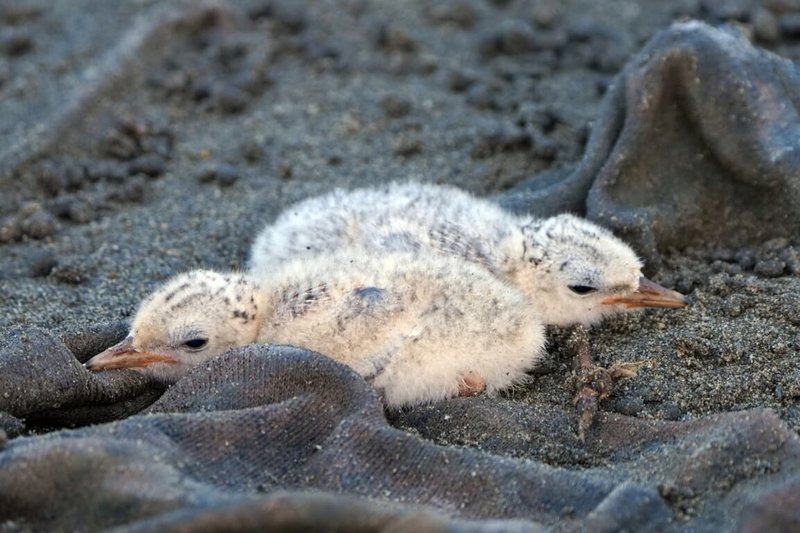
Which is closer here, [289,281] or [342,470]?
[342,470]

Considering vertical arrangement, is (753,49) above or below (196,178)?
above

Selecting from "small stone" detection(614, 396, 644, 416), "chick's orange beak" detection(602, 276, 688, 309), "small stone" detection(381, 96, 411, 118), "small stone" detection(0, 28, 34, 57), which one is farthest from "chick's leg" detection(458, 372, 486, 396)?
"small stone" detection(0, 28, 34, 57)

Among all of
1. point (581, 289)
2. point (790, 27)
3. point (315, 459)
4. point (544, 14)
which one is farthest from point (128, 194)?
point (790, 27)

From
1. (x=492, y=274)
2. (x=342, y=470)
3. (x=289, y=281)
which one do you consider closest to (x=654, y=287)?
(x=492, y=274)

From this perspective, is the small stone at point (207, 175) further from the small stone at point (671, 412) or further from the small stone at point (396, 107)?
the small stone at point (671, 412)

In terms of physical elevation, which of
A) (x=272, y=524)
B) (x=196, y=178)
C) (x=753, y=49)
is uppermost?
(x=753, y=49)

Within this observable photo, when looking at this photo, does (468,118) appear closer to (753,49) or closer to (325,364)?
(753,49)
